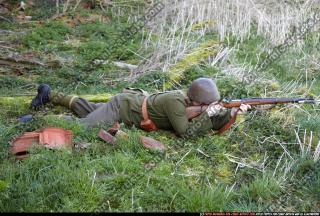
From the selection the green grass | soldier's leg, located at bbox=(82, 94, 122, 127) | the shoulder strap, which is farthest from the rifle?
soldier's leg, located at bbox=(82, 94, 122, 127)

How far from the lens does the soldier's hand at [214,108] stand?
17.8 ft

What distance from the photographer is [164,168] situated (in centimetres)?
462

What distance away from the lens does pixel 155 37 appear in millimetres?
10102

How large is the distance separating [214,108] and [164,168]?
1.19 meters

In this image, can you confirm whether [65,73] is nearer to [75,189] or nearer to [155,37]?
[155,37]

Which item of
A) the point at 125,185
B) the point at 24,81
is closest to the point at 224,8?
the point at 24,81

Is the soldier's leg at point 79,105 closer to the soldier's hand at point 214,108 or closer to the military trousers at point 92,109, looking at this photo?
the military trousers at point 92,109

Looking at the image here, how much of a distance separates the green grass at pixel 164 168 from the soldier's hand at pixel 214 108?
0.35m

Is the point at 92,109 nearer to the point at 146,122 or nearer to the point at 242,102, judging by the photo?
the point at 146,122

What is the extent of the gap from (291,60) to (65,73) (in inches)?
186

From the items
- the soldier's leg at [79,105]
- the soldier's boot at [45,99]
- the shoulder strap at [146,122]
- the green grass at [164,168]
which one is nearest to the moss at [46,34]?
the green grass at [164,168]

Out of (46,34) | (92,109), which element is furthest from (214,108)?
(46,34)

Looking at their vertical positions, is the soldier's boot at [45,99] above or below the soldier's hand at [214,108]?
below

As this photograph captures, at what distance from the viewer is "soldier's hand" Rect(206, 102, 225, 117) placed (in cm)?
542
